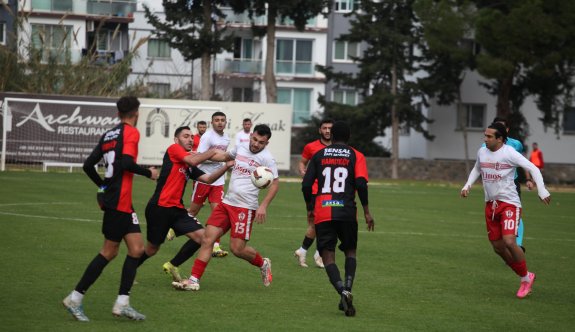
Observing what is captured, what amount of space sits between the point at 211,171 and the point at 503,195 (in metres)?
5.84

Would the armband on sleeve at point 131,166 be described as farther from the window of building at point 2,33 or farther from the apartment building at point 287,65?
the window of building at point 2,33

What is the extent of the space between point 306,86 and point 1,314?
59.6 metres

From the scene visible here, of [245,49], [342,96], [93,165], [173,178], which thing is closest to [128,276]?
[93,165]

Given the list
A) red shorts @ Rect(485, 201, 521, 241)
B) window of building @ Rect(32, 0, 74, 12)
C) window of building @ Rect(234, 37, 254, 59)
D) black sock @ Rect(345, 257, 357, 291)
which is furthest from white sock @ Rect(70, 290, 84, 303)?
window of building @ Rect(234, 37, 254, 59)

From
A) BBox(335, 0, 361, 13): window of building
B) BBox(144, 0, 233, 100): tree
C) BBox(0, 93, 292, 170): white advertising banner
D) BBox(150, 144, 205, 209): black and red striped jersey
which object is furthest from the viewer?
BBox(335, 0, 361, 13): window of building

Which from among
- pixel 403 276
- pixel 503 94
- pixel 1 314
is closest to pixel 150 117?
pixel 503 94

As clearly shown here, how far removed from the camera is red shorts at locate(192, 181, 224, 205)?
15961 millimetres

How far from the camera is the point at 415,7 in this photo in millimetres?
49469

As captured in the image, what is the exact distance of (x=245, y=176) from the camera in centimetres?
1170

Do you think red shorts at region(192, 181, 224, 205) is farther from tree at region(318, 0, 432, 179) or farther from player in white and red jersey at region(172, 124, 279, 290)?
tree at region(318, 0, 432, 179)

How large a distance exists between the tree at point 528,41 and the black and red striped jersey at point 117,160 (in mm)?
40235

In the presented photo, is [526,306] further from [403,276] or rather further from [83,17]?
[83,17]

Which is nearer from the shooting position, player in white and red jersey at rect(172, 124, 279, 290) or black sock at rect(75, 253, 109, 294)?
black sock at rect(75, 253, 109, 294)

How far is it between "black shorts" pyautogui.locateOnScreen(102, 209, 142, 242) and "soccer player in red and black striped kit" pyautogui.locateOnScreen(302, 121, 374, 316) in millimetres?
2166
